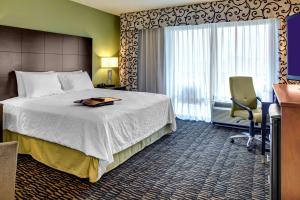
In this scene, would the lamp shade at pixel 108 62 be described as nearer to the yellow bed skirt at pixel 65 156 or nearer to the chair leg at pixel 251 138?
the yellow bed skirt at pixel 65 156

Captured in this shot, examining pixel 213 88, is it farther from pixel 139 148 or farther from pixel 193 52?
pixel 139 148

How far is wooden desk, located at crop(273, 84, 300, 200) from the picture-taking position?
1497 millimetres

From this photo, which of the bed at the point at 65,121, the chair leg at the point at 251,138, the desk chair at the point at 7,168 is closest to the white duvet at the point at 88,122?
the bed at the point at 65,121

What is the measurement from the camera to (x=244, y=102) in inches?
157

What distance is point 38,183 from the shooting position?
8.15ft

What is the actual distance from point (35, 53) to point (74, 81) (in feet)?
2.63

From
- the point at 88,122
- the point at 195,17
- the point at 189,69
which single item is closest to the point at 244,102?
the point at 189,69

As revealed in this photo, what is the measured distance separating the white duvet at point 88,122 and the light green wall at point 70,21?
4.77 feet

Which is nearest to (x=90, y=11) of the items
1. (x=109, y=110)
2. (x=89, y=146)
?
(x=109, y=110)

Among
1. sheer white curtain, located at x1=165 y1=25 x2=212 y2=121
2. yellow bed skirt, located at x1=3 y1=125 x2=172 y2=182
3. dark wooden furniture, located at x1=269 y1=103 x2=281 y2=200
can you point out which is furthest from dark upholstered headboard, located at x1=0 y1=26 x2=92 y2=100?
dark wooden furniture, located at x1=269 y1=103 x2=281 y2=200

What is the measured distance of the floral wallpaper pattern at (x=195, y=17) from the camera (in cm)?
421

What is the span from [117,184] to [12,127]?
1.79m

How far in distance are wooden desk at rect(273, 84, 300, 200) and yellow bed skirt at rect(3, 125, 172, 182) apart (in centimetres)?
171

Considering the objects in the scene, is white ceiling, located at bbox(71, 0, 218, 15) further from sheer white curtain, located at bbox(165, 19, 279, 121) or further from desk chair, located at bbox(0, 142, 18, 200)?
desk chair, located at bbox(0, 142, 18, 200)
